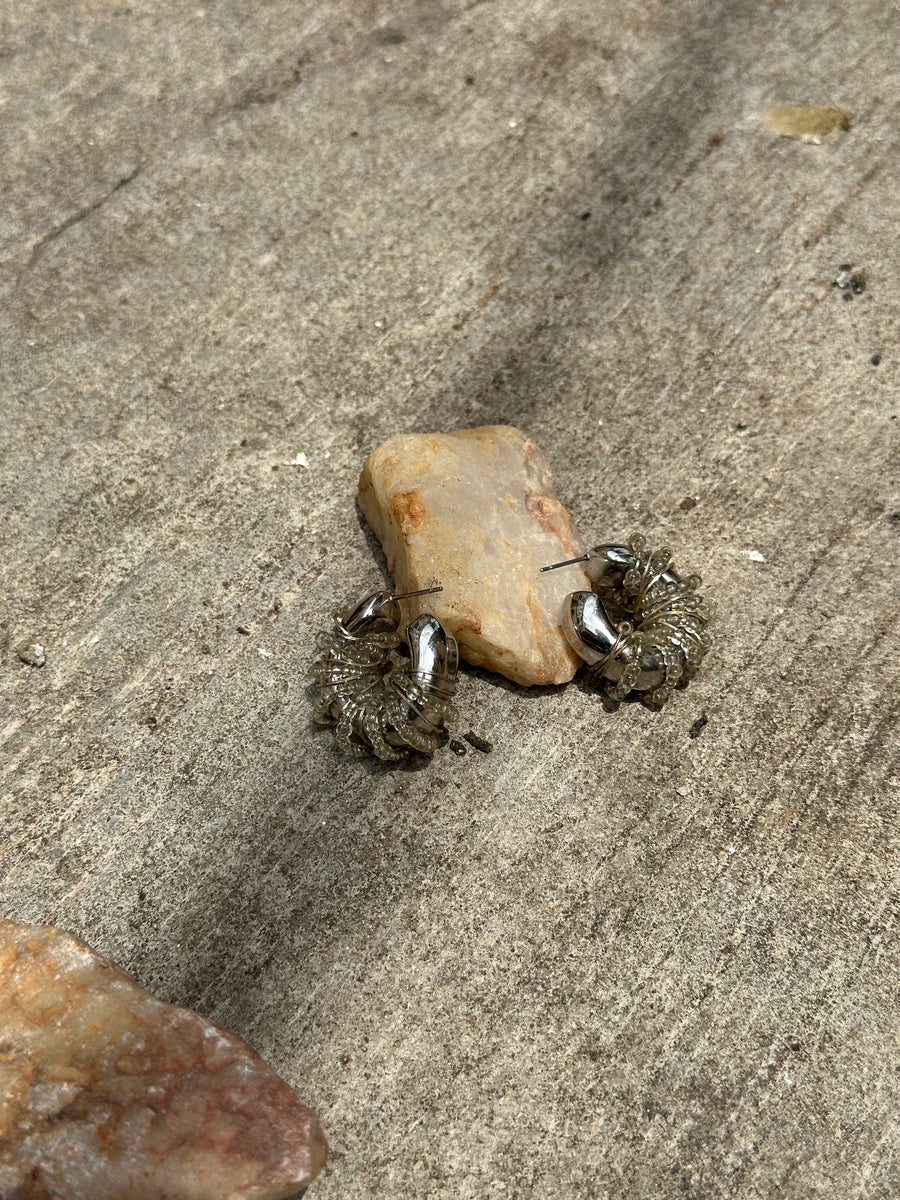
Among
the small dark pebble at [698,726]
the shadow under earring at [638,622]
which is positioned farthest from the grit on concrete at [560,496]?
the shadow under earring at [638,622]

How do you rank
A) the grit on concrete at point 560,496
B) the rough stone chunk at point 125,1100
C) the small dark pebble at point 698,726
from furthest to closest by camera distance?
the small dark pebble at point 698,726 → the grit on concrete at point 560,496 → the rough stone chunk at point 125,1100

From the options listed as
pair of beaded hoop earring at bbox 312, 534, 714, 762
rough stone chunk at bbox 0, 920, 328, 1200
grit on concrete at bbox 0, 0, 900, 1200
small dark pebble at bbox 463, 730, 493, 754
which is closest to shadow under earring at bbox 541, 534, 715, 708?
pair of beaded hoop earring at bbox 312, 534, 714, 762

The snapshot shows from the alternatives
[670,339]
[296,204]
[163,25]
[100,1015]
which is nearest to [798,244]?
[670,339]

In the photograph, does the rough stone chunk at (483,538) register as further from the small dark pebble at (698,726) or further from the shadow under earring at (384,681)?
the small dark pebble at (698,726)

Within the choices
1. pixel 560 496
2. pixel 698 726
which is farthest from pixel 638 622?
pixel 560 496

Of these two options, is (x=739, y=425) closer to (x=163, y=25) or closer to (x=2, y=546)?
(x=2, y=546)

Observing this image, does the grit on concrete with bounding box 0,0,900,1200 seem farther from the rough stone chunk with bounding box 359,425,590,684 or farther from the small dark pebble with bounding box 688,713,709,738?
the rough stone chunk with bounding box 359,425,590,684

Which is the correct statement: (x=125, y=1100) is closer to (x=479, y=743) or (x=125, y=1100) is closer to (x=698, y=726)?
(x=479, y=743)
